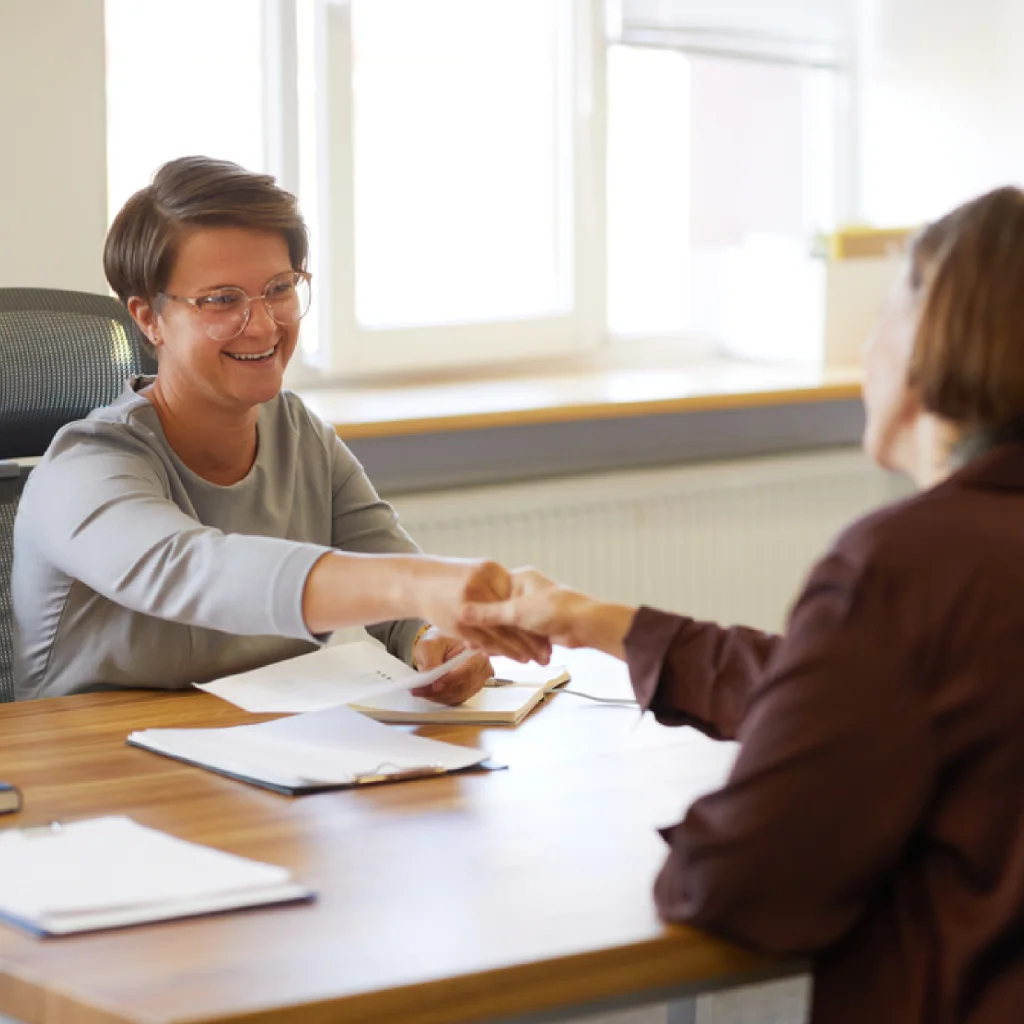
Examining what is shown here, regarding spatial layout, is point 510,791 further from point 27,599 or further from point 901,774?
point 27,599

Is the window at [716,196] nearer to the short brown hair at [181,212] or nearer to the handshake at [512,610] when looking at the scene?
the short brown hair at [181,212]

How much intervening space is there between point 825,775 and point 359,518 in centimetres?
110

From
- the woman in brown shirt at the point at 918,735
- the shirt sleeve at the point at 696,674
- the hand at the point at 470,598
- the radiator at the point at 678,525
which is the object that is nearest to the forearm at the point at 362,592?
the hand at the point at 470,598

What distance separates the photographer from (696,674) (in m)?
1.44

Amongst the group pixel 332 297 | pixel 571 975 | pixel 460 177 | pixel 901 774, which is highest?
pixel 460 177

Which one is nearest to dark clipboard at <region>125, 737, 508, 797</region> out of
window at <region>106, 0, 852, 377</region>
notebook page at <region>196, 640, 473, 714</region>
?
notebook page at <region>196, 640, 473, 714</region>

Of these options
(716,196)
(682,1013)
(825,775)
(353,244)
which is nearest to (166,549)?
(682,1013)

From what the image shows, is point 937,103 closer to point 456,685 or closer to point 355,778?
point 456,685

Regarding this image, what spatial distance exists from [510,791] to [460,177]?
223 cm

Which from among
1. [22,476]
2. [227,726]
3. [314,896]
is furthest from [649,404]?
[314,896]

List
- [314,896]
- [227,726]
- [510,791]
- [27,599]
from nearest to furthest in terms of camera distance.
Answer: [314,896] < [510,791] < [227,726] < [27,599]

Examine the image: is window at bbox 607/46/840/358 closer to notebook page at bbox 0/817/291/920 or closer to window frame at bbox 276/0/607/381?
window frame at bbox 276/0/607/381

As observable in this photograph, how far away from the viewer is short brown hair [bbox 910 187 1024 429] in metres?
1.06

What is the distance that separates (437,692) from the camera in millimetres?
1756
